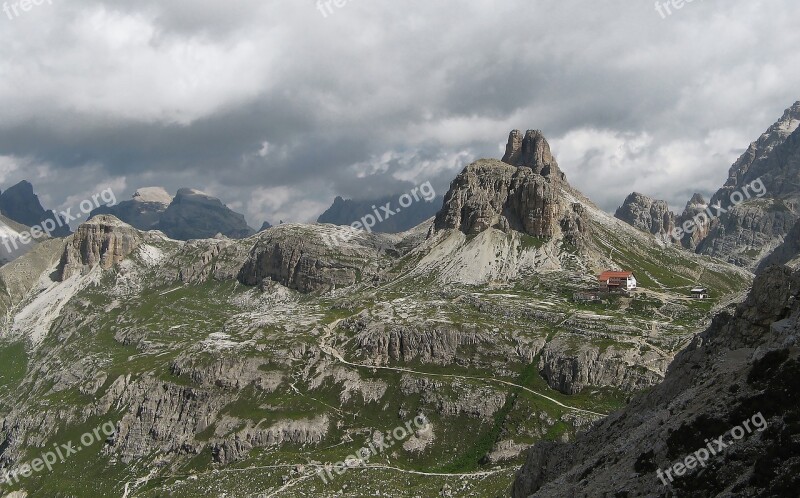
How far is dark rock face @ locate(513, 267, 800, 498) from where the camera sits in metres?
40.7

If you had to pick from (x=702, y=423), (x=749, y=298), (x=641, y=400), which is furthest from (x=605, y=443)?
(x=749, y=298)

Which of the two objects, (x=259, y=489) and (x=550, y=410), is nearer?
(x=259, y=489)

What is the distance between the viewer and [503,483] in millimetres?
160375

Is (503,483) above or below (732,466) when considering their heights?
below

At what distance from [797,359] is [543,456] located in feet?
148

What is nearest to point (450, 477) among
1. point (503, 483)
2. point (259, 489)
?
point (503, 483)

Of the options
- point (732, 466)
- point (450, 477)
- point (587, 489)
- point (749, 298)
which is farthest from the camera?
point (450, 477)

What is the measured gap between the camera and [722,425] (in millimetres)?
47656

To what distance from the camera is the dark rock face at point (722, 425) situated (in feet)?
133

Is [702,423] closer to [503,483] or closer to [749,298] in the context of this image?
[749,298]

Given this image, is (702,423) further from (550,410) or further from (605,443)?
(550,410)

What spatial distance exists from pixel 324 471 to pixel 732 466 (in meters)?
154

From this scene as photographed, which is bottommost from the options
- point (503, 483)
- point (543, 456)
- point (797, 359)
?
point (503, 483)

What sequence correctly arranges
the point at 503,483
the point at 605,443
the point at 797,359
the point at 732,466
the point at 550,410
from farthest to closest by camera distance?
the point at 550,410 → the point at 503,483 → the point at 605,443 → the point at 797,359 → the point at 732,466
